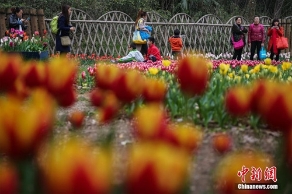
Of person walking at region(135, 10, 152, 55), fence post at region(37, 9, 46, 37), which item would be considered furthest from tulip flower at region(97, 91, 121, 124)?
fence post at region(37, 9, 46, 37)

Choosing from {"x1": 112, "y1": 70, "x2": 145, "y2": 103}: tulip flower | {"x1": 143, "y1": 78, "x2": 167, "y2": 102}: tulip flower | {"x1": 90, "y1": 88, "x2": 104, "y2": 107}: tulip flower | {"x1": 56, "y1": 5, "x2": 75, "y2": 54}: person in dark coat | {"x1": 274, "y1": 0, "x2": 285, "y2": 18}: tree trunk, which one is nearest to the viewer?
{"x1": 112, "y1": 70, "x2": 145, "y2": 103}: tulip flower

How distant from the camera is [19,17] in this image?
34.2 ft

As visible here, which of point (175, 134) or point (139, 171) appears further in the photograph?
point (175, 134)

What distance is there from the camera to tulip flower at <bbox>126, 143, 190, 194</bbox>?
0.61 m

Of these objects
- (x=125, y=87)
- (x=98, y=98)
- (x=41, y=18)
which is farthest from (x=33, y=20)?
(x=125, y=87)

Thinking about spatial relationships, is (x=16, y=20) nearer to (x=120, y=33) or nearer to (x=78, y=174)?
(x=120, y=33)

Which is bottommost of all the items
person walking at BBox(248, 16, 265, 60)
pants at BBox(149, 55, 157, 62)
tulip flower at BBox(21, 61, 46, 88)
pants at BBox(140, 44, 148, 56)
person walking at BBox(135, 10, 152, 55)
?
pants at BBox(149, 55, 157, 62)

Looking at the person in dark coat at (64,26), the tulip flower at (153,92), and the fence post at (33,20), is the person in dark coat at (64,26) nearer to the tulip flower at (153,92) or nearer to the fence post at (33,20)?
the fence post at (33,20)

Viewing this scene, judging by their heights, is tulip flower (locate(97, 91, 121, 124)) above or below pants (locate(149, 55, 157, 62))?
above

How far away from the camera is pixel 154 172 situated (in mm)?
607

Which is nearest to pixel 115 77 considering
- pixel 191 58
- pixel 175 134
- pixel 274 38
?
pixel 191 58

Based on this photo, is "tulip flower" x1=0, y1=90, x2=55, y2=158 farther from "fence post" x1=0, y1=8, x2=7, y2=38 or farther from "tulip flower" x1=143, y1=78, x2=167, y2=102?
"fence post" x1=0, y1=8, x2=7, y2=38

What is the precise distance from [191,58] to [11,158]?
0.71 metres

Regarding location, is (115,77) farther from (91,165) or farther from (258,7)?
(258,7)
